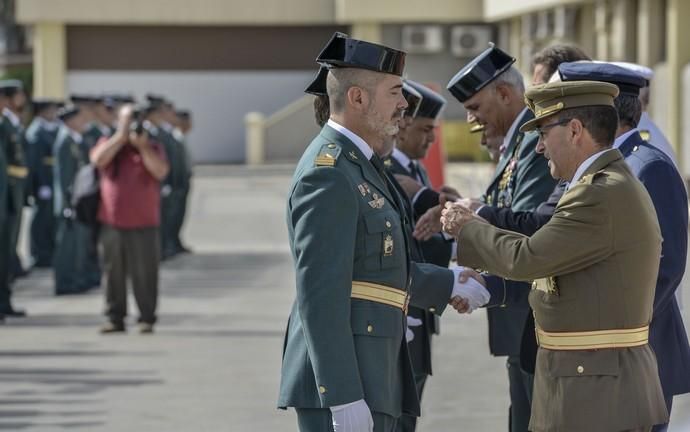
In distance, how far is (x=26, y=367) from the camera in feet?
33.9

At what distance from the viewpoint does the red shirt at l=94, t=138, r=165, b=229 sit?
11930 mm

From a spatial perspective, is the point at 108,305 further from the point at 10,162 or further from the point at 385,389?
the point at 385,389

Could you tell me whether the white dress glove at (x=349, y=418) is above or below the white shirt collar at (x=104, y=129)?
below

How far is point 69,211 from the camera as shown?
46.9 feet

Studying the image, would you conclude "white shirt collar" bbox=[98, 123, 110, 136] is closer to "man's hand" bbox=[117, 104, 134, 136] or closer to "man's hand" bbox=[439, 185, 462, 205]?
"man's hand" bbox=[117, 104, 134, 136]

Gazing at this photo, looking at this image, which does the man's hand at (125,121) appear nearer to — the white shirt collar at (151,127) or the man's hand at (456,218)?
the white shirt collar at (151,127)

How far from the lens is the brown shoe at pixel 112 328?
39.7 ft

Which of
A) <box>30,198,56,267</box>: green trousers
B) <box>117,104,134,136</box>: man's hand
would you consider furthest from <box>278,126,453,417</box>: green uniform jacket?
<box>30,198,56,267</box>: green trousers

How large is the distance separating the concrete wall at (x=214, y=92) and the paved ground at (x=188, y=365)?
82.9 feet

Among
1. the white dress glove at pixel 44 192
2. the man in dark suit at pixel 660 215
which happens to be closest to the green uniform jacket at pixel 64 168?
the white dress glove at pixel 44 192

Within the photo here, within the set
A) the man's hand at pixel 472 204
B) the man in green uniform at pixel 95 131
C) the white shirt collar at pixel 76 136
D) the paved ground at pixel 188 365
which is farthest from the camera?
the man in green uniform at pixel 95 131

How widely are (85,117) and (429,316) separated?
9544mm

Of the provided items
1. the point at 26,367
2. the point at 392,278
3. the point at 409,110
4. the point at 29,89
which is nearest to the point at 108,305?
the point at 26,367

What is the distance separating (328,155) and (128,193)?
7.58 metres
